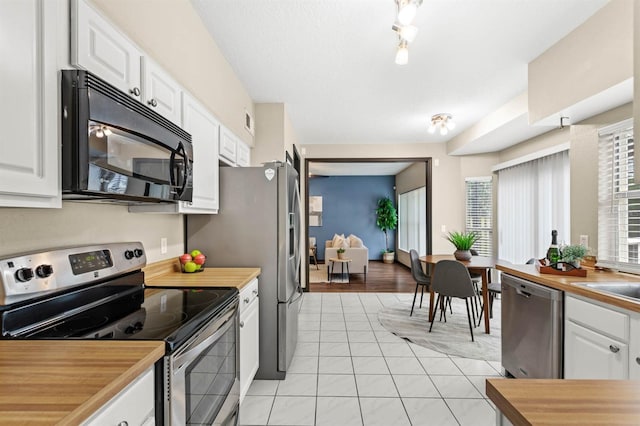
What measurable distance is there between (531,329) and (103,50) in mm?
2849

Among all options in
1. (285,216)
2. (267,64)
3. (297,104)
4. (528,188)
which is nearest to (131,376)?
(285,216)

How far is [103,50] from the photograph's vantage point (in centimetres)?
123

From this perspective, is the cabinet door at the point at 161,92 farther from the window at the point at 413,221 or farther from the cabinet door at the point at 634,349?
the window at the point at 413,221

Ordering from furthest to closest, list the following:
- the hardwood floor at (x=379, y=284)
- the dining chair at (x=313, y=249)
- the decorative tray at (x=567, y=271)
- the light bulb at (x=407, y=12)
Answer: the dining chair at (x=313, y=249), the hardwood floor at (x=379, y=284), the decorative tray at (x=567, y=271), the light bulb at (x=407, y=12)

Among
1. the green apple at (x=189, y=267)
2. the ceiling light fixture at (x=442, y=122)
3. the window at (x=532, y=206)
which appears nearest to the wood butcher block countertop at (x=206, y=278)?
the green apple at (x=189, y=267)

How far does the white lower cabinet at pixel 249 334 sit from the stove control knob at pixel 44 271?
102 cm

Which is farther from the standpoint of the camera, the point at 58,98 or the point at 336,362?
the point at 336,362

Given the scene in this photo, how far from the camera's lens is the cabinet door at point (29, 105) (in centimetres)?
83

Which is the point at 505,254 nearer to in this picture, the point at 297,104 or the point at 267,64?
the point at 297,104

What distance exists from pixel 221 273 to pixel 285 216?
25.2 inches

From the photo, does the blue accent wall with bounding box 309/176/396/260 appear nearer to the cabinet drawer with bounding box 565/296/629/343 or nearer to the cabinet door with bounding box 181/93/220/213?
the cabinet door with bounding box 181/93/220/213

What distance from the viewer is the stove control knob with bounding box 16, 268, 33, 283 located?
3.49 ft

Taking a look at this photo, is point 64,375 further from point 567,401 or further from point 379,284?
point 379,284

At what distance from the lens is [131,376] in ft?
2.73
